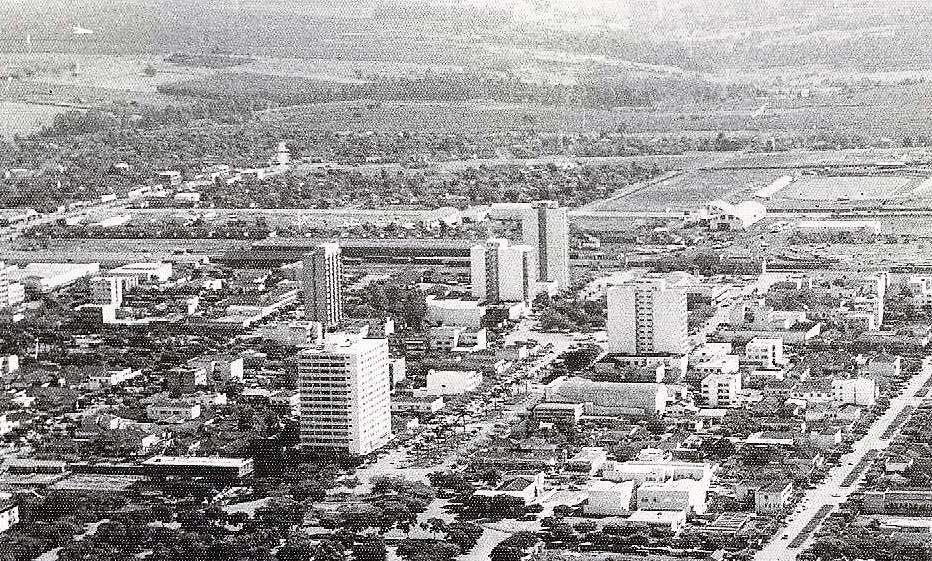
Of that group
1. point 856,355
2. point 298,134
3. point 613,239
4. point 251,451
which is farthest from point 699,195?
point 251,451

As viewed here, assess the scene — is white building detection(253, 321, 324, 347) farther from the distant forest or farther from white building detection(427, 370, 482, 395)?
the distant forest

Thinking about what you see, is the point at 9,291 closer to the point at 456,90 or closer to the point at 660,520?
the point at 660,520

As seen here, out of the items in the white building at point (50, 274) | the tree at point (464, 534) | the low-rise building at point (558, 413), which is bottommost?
the tree at point (464, 534)

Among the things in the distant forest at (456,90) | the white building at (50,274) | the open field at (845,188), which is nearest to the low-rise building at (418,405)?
the white building at (50,274)

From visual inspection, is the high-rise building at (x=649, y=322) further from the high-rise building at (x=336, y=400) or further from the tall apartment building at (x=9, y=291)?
the tall apartment building at (x=9, y=291)

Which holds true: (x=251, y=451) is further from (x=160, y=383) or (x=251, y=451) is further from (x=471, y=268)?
(x=471, y=268)

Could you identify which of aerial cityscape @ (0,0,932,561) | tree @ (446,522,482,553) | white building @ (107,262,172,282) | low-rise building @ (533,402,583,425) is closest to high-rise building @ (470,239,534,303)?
aerial cityscape @ (0,0,932,561)

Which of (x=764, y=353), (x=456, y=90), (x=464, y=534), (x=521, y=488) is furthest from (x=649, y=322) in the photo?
(x=456, y=90)
